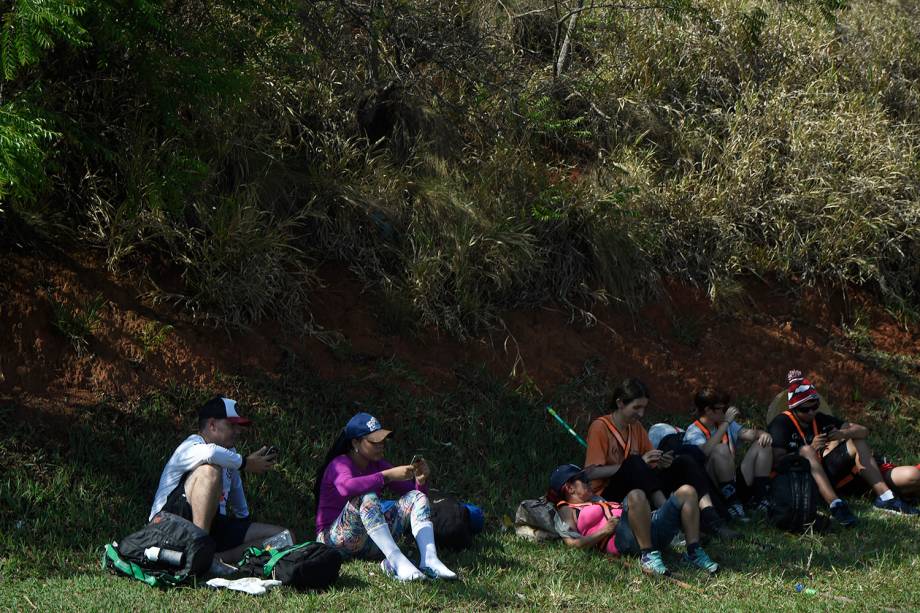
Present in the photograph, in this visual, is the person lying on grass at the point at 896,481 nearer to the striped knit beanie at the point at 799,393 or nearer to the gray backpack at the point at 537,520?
the striped knit beanie at the point at 799,393

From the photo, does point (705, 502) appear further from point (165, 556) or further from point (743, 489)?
point (165, 556)

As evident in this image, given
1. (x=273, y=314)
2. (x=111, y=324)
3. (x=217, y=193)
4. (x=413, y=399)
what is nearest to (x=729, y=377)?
(x=413, y=399)

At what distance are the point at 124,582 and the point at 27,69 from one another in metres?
4.10

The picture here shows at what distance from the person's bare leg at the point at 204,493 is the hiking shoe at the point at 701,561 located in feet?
9.96

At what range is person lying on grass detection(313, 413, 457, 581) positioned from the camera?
20.9 feet

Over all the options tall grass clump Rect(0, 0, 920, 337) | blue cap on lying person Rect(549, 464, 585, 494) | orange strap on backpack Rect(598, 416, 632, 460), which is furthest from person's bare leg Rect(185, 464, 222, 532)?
orange strap on backpack Rect(598, 416, 632, 460)

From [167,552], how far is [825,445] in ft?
17.1

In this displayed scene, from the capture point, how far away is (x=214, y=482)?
20.2ft

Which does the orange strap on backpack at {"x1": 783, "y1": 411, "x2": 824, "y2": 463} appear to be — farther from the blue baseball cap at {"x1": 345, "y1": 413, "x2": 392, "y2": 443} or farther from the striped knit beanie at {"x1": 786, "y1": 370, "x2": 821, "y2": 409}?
the blue baseball cap at {"x1": 345, "y1": 413, "x2": 392, "y2": 443}

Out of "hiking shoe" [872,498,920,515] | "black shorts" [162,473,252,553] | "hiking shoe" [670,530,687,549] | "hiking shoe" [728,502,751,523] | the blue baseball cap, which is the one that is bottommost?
"hiking shoe" [872,498,920,515]

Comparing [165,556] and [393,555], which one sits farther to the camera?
[393,555]

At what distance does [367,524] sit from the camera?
640 cm

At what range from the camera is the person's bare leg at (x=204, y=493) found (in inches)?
240

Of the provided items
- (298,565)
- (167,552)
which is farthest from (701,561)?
(167,552)
